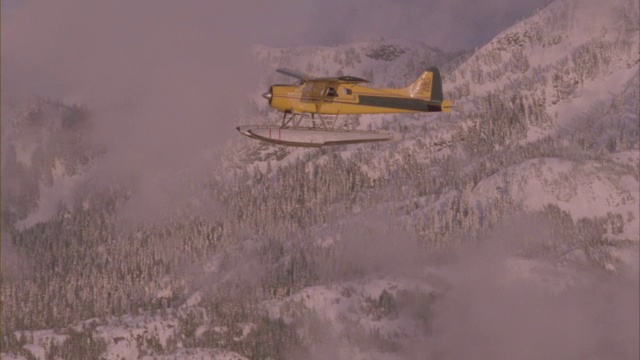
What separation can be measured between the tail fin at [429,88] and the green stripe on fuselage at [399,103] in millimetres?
2441

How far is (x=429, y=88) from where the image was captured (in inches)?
6722

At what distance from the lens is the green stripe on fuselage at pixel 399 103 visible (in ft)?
495

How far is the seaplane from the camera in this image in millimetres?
132500

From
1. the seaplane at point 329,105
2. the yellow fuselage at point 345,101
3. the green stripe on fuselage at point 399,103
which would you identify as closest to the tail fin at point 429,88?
the seaplane at point 329,105

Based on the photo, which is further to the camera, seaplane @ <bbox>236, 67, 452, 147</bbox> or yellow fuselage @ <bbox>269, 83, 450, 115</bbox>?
yellow fuselage @ <bbox>269, 83, 450, 115</bbox>

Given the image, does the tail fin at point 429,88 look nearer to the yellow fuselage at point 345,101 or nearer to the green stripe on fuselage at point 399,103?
the yellow fuselage at point 345,101

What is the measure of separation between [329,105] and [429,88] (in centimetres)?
2893

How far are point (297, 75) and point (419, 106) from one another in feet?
75.4

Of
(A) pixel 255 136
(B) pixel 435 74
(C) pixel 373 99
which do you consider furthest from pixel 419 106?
(A) pixel 255 136

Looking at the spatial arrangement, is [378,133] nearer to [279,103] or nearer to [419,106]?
[279,103]

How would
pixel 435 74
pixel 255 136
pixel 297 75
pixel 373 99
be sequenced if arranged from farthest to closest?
pixel 435 74 → pixel 373 99 → pixel 297 75 → pixel 255 136

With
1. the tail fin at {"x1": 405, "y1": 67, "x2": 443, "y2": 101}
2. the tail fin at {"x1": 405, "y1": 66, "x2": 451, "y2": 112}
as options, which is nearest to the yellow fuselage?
the tail fin at {"x1": 405, "y1": 66, "x2": 451, "y2": 112}

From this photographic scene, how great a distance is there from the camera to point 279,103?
142000 millimetres

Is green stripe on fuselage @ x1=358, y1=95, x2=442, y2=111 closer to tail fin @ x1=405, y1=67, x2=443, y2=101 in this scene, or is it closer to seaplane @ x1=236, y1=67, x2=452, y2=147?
seaplane @ x1=236, y1=67, x2=452, y2=147
